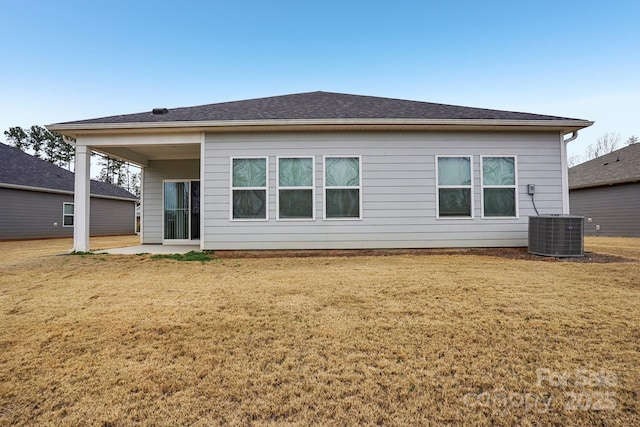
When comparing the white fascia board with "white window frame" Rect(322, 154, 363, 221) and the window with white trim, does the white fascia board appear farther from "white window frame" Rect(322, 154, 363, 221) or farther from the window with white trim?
the window with white trim

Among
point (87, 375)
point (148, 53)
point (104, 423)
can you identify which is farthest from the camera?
point (148, 53)

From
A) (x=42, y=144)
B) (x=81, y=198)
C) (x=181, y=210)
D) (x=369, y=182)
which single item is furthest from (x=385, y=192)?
(x=42, y=144)

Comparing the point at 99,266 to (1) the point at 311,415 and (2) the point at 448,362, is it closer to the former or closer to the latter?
(1) the point at 311,415

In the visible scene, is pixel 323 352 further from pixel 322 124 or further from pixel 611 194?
pixel 611 194

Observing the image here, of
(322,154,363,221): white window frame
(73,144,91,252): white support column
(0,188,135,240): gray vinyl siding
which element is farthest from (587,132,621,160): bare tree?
(0,188,135,240): gray vinyl siding

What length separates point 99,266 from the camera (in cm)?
548

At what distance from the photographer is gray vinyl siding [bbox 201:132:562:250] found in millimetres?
6875

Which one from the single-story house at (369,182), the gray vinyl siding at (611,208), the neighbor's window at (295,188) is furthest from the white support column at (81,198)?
the gray vinyl siding at (611,208)

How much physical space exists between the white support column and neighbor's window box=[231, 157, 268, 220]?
344cm

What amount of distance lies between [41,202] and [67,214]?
1.47 meters

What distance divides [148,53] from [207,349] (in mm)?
15334

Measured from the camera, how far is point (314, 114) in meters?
7.11

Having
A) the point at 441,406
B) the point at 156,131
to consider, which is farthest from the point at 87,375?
the point at 156,131

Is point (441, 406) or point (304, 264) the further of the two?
point (304, 264)
